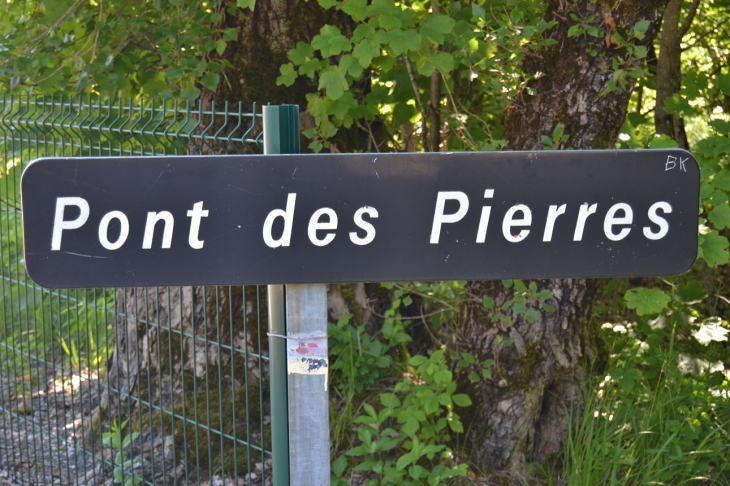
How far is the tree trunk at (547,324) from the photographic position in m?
3.05

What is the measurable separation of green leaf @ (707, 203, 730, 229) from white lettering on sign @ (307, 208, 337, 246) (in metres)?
1.94

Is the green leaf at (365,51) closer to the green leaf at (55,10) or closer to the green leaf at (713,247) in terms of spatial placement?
the green leaf at (713,247)

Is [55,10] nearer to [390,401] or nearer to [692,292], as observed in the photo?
[390,401]

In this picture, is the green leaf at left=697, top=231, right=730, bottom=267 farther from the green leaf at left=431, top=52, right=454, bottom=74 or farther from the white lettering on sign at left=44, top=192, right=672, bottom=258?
the white lettering on sign at left=44, top=192, right=672, bottom=258

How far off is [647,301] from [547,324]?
451 millimetres

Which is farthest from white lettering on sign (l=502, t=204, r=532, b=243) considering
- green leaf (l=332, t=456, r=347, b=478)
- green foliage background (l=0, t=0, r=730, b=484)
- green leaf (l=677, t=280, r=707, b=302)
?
green leaf (l=677, t=280, r=707, b=302)

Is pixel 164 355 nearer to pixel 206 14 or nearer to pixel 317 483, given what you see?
pixel 206 14

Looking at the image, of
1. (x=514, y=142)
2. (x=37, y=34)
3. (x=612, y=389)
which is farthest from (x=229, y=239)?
(x=37, y=34)

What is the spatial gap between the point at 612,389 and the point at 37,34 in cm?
330

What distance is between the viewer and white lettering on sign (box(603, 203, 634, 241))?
1.43 m

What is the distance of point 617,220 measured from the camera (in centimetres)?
144

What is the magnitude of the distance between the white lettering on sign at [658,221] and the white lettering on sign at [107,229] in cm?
100

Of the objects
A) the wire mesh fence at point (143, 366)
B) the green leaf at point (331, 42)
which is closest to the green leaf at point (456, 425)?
the wire mesh fence at point (143, 366)

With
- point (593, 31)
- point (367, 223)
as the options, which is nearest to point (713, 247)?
point (593, 31)
